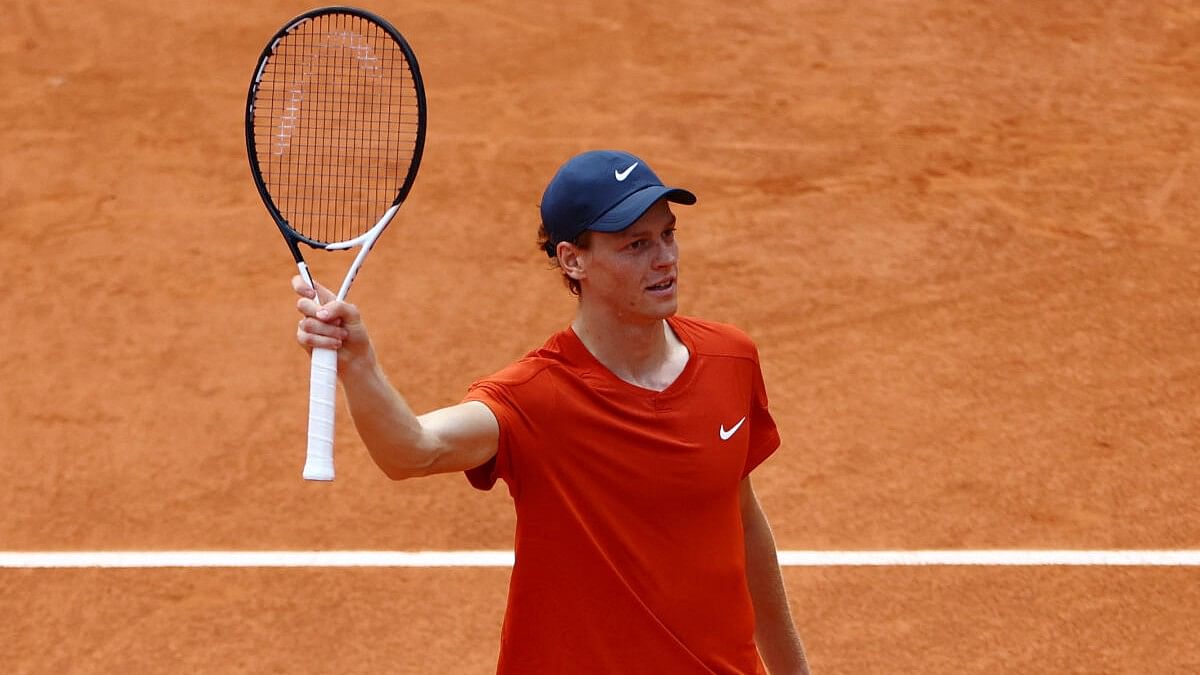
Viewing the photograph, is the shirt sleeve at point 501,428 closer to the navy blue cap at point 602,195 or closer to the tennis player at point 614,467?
the tennis player at point 614,467

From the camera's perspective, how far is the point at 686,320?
157 inches

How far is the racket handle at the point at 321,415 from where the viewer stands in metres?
3.18

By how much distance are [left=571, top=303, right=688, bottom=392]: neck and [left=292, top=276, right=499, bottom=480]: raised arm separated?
1.53 feet

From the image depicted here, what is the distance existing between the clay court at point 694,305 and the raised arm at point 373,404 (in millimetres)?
3078

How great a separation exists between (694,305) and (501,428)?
5.00 m

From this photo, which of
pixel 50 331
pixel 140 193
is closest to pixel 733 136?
pixel 140 193

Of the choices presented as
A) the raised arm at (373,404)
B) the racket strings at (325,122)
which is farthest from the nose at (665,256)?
the racket strings at (325,122)

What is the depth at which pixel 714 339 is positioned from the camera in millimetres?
3863

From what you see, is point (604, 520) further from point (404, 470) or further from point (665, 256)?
point (665, 256)

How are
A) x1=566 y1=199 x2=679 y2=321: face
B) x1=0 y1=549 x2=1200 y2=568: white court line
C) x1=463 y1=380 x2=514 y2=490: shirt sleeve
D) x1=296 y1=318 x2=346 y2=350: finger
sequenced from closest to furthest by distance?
x1=296 y1=318 x2=346 y2=350: finger < x1=463 y1=380 x2=514 y2=490: shirt sleeve < x1=566 y1=199 x2=679 y2=321: face < x1=0 y1=549 x2=1200 y2=568: white court line

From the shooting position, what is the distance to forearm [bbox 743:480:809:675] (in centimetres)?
407

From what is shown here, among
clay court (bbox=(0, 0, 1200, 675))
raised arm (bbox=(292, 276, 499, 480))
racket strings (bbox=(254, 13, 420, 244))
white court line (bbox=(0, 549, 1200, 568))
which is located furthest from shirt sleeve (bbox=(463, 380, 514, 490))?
racket strings (bbox=(254, 13, 420, 244))

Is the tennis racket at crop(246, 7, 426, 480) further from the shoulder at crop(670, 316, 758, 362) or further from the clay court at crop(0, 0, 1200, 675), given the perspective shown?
the shoulder at crop(670, 316, 758, 362)

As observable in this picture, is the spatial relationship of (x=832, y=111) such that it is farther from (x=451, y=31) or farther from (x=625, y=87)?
(x=451, y=31)
